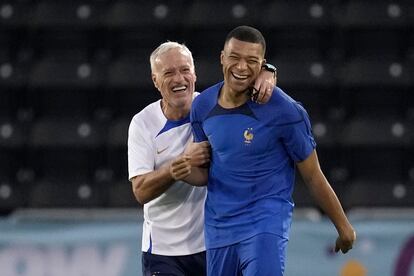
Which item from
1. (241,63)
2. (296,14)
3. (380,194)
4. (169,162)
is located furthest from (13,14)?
(241,63)

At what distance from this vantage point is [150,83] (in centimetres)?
773

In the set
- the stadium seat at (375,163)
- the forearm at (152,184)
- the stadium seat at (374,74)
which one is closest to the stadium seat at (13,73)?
the stadium seat at (374,74)

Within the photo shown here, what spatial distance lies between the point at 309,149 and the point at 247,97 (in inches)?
11.6

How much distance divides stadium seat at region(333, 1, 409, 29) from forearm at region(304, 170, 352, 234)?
419cm

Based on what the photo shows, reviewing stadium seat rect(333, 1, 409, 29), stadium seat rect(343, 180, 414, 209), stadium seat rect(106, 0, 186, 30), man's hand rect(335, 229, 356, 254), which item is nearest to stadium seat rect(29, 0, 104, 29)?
stadium seat rect(106, 0, 186, 30)

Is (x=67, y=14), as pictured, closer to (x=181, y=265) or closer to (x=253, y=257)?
(x=181, y=265)

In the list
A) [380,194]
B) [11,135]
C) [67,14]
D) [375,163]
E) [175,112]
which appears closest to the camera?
[175,112]

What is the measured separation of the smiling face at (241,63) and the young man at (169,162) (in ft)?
1.35

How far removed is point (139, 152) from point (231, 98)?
531 millimetres

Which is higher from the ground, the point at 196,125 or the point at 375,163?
the point at 196,125

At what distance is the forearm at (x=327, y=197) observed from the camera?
3783 millimetres

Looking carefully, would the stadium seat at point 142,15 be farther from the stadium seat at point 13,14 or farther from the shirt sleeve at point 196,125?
the shirt sleeve at point 196,125

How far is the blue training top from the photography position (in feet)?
12.2

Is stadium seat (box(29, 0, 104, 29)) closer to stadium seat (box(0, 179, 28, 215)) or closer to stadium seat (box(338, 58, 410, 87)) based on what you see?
stadium seat (box(0, 179, 28, 215))
